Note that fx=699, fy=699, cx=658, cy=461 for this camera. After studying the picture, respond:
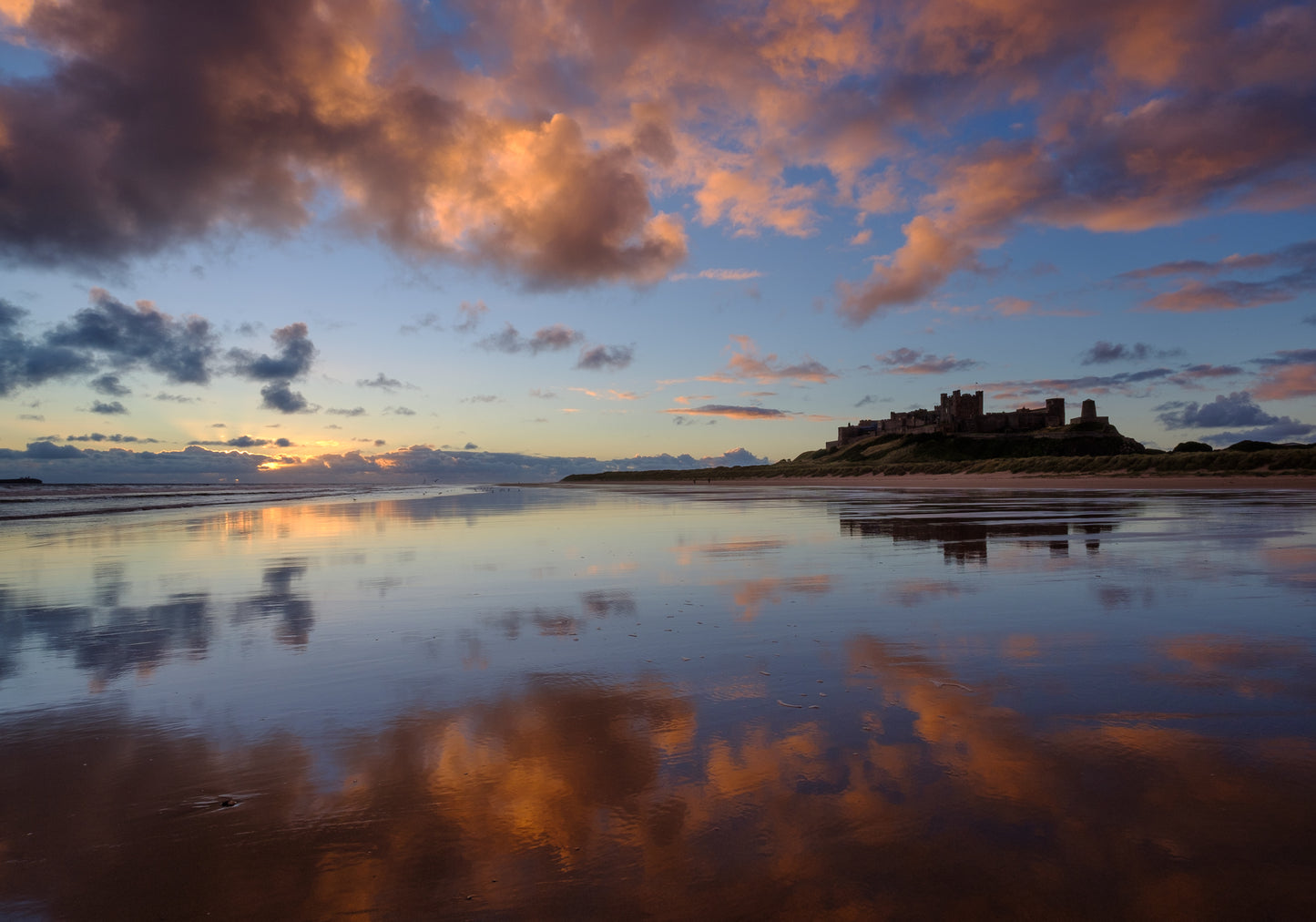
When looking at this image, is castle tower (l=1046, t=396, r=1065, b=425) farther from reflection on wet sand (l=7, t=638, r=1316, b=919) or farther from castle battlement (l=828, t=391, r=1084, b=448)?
reflection on wet sand (l=7, t=638, r=1316, b=919)

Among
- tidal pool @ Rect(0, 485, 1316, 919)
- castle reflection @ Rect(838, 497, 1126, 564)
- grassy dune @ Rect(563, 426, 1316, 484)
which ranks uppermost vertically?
grassy dune @ Rect(563, 426, 1316, 484)

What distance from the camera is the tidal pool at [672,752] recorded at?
9.76ft

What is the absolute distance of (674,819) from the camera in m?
3.51

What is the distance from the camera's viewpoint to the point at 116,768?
169 inches

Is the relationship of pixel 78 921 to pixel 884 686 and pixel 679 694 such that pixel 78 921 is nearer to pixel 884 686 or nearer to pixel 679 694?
pixel 679 694

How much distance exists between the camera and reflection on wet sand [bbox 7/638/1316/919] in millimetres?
2891

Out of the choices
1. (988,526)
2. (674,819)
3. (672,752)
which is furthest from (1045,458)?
(674,819)

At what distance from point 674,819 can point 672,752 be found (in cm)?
84

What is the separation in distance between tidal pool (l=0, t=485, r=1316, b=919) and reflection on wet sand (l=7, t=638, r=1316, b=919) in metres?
0.02

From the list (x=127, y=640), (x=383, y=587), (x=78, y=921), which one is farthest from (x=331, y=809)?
(x=383, y=587)

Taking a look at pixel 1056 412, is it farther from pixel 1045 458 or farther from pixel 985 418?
pixel 1045 458

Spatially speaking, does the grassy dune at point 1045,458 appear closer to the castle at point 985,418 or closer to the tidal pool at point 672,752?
the castle at point 985,418

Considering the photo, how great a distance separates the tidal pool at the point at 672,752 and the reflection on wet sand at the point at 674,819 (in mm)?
18

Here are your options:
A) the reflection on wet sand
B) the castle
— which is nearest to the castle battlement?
the castle
